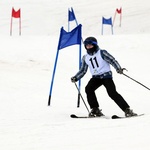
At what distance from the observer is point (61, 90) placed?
31.1 feet

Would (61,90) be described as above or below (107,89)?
below

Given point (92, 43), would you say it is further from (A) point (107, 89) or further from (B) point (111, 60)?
(A) point (107, 89)

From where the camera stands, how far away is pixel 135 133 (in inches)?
153

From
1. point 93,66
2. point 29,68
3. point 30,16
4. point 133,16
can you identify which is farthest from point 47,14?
point 93,66

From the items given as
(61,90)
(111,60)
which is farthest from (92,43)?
(61,90)

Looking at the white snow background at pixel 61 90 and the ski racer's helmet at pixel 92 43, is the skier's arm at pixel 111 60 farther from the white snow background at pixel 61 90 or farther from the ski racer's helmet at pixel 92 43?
the white snow background at pixel 61 90

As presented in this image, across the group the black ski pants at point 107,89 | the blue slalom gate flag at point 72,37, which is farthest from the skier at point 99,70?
the blue slalom gate flag at point 72,37

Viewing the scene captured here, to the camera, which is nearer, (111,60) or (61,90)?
(111,60)

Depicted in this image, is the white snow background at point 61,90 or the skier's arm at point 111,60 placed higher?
the skier's arm at point 111,60

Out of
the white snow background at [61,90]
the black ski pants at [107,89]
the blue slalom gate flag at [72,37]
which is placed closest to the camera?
the white snow background at [61,90]

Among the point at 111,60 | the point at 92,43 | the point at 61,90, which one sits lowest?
the point at 61,90

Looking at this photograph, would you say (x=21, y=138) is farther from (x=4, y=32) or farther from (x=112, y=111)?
(x=4, y=32)

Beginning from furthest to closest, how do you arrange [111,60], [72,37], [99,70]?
1. [72,37]
2. [99,70]
3. [111,60]

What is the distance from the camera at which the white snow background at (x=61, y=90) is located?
3.87 meters
